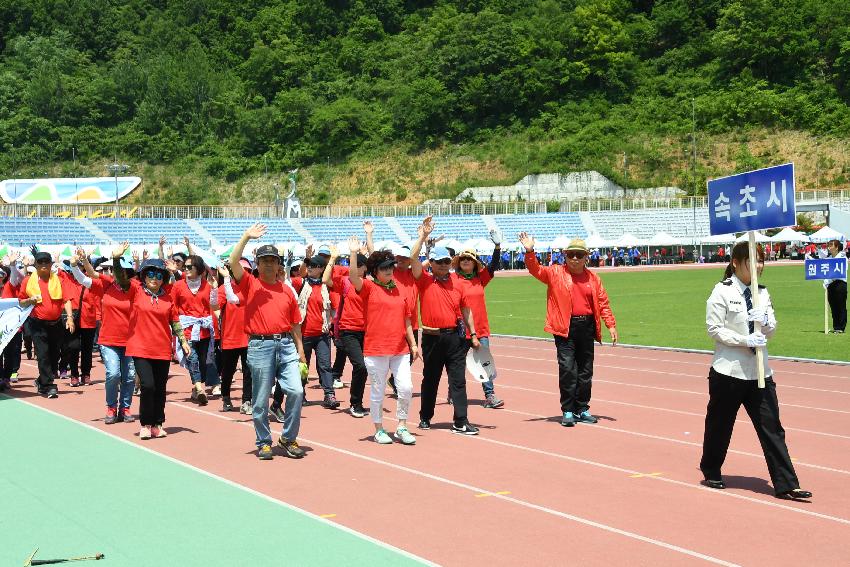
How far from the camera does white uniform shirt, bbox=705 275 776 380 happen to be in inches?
313

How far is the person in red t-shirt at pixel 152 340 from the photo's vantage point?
34.8 feet

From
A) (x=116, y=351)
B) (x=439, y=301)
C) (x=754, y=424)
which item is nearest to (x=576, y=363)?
(x=439, y=301)

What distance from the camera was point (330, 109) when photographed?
104688mm

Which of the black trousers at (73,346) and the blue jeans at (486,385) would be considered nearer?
the blue jeans at (486,385)

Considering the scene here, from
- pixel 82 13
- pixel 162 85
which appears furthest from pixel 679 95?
pixel 82 13

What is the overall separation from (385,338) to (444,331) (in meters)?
0.88

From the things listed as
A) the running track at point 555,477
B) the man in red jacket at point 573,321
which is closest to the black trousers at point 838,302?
the running track at point 555,477

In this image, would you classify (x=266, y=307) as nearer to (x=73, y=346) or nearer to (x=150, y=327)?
(x=150, y=327)

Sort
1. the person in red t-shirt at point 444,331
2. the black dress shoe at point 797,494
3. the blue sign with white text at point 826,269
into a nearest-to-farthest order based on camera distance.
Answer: the black dress shoe at point 797,494 < the person in red t-shirt at point 444,331 < the blue sign with white text at point 826,269

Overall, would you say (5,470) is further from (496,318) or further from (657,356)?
(496,318)

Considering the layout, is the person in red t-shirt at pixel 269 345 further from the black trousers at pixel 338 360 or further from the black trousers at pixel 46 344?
the black trousers at pixel 46 344

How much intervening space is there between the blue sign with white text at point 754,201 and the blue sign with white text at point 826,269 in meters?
12.4

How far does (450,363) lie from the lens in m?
10.9

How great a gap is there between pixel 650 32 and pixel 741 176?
104 m
